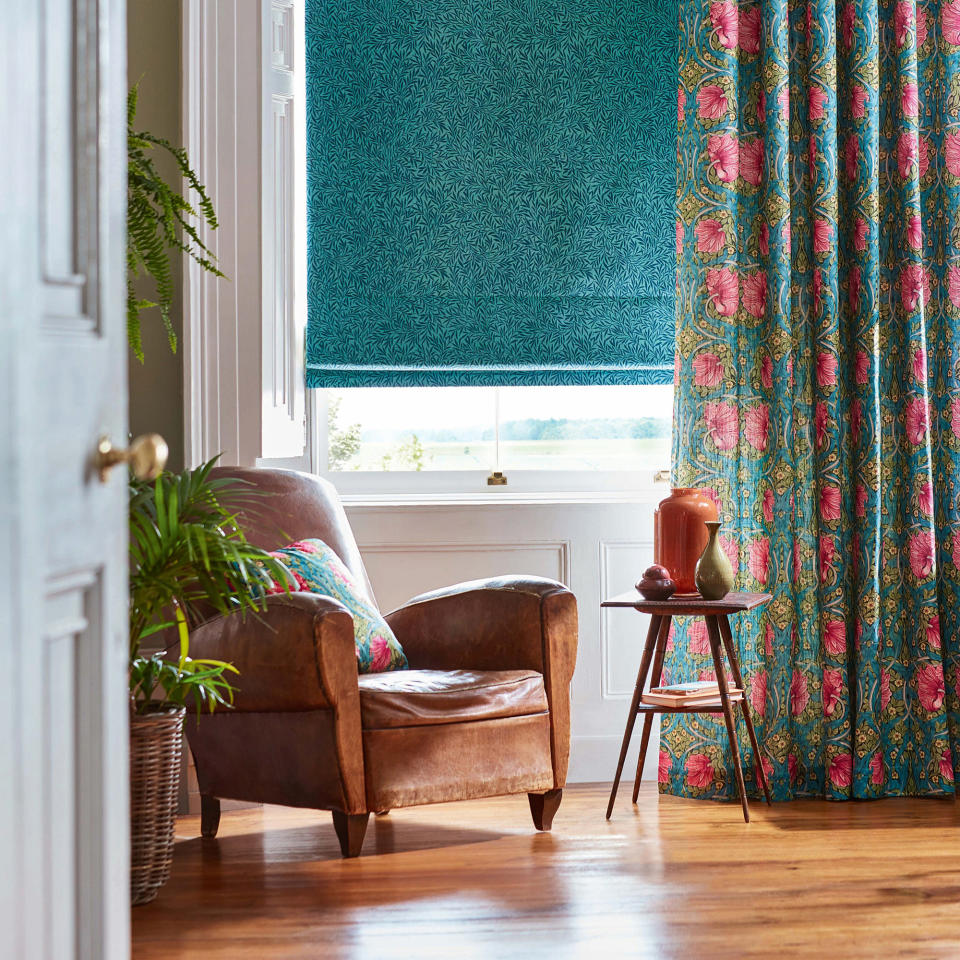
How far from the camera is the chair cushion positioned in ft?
8.93

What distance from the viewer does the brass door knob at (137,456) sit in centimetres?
120

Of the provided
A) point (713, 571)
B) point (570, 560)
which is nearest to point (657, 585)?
point (713, 571)

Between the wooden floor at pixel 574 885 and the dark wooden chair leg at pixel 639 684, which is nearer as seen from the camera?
the wooden floor at pixel 574 885

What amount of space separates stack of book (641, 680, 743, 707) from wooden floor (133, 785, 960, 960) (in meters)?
0.31

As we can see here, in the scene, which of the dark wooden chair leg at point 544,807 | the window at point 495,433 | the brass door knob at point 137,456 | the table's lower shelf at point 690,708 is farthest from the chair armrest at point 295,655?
the brass door knob at point 137,456

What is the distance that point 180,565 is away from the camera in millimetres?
2473

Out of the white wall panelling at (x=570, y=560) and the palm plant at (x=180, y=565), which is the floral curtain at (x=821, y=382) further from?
the palm plant at (x=180, y=565)

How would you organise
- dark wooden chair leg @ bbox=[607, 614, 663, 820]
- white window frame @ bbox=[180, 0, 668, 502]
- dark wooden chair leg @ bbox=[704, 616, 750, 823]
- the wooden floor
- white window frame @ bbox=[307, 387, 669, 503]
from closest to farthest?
the wooden floor → dark wooden chair leg @ bbox=[704, 616, 750, 823] → dark wooden chair leg @ bbox=[607, 614, 663, 820] → white window frame @ bbox=[180, 0, 668, 502] → white window frame @ bbox=[307, 387, 669, 503]

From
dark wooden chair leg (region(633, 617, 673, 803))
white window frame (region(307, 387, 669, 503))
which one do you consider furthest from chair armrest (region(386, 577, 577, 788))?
white window frame (region(307, 387, 669, 503))

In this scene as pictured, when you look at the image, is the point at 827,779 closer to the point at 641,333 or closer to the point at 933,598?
the point at 933,598

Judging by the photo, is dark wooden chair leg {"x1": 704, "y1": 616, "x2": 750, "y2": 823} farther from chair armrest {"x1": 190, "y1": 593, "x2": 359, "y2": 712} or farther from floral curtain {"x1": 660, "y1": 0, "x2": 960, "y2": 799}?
chair armrest {"x1": 190, "y1": 593, "x2": 359, "y2": 712}

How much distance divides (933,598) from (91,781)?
284 centimetres

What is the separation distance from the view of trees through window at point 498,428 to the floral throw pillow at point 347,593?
2.73 feet

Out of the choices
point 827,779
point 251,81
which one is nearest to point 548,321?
point 251,81
